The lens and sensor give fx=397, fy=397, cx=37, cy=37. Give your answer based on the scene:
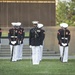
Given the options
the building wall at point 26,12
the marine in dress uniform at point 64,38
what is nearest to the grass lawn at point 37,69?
the marine in dress uniform at point 64,38

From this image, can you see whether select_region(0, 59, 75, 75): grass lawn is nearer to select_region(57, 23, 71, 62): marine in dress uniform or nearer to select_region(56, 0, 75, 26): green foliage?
select_region(57, 23, 71, 62): marine in dress uniform

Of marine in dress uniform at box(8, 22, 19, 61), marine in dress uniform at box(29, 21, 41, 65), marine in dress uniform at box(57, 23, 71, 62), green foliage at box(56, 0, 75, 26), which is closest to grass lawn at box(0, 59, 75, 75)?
marine in dress uniform at box(29, 21, 41, 65)

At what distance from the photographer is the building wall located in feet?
157

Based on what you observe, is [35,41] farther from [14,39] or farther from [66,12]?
[66,12]

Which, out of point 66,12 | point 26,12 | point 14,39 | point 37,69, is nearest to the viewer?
point 37,69

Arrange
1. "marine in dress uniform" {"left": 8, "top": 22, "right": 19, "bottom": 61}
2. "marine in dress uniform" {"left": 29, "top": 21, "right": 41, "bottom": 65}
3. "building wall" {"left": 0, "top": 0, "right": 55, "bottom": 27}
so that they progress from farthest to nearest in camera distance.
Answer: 1. "building wall" {"left": 0, "top": 0, "right": 55, "bottom": 27}
2. "marine in dress uniform" {"left": 8, "top": 22, "right": 19, "bottom": 61}
3. "marine in dress uniform" {"left": 29, "top": 21, "right": 41, "bottom": 65}

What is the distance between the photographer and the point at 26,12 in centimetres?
4800

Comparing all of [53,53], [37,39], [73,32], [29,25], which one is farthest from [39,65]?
[29,25]

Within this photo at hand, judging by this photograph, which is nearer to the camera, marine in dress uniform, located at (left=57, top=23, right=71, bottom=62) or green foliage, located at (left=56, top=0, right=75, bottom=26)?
marine in dress uniform, located at (left=57, top=23, right=71, bottom=62)

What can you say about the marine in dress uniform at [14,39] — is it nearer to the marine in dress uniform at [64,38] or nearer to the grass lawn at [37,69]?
the grass lawn at [37,69]

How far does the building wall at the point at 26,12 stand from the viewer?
47844mm

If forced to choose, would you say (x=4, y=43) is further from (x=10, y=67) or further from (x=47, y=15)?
(x=47, y=15)

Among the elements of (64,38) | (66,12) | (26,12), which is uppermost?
(64,38)

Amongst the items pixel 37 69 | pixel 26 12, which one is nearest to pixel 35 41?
pixel 37 69
